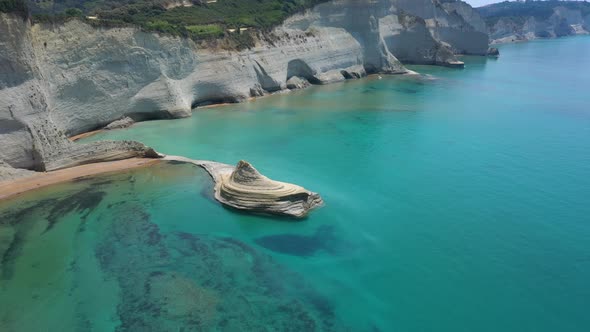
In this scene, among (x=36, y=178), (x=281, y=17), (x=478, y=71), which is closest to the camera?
(x=36, y=178)

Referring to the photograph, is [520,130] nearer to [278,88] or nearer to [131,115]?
[278,88]

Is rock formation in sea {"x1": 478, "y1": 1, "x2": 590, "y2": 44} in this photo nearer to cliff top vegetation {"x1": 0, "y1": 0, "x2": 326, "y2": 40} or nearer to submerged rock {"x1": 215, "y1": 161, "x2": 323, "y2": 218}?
cliff top vegetation {"x1": 0, "y1": 0, "x2": 326, "y2": 40}

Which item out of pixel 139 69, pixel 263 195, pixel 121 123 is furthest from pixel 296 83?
pixel 263 195

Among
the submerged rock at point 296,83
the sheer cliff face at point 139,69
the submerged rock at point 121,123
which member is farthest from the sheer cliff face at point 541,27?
the submerged rock at point 121,123

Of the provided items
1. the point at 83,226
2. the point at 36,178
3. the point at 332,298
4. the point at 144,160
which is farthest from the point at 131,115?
the point at 332,298

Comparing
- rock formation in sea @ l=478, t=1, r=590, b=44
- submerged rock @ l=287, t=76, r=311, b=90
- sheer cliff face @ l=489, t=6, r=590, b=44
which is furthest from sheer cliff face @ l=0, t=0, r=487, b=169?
rock formation in sea @ l=478, t=1, r=590, b=44

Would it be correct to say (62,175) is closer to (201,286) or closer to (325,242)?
(201,286)

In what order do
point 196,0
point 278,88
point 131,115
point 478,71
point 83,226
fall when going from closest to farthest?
point 83,226, point 131,115, point 278,88, point 196,0, point 478,71
